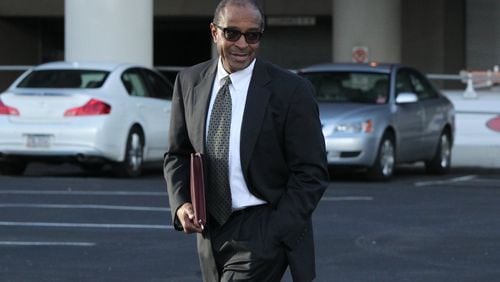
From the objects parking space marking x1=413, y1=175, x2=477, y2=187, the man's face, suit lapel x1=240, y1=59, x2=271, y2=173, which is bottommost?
parking space marking x1=413, y1=175, x2=477, y2=187

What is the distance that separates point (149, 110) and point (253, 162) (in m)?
12.5

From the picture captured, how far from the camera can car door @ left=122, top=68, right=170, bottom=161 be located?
17.2 meters

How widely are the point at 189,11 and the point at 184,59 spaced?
4688 mm

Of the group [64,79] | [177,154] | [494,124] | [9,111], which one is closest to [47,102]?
[9,111]

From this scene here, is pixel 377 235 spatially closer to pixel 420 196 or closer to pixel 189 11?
pixel 420 196

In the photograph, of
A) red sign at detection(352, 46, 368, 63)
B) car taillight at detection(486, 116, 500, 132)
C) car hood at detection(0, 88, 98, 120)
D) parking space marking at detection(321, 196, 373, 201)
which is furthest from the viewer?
red sign at detection(352, 46, 368, 63)

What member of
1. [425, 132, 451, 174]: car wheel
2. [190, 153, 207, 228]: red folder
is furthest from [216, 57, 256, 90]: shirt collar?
[425, 132, 451, 174]: car wheel

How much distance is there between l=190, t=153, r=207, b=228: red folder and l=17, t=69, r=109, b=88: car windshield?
11980 mm

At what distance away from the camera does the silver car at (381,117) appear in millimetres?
16469

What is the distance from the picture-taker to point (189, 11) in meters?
36.8

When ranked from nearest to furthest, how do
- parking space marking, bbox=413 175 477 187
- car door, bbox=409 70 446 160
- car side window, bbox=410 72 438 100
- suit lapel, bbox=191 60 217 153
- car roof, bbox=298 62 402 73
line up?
1. suit lapel, bbox=191 60 217 153
2. parking space marking, bbox=413 175 477 187
3. car roof, bbox=298 62 402 73
4. car door, bbox=409 70 446 160
5. car side window, bbox=410 72 438 100

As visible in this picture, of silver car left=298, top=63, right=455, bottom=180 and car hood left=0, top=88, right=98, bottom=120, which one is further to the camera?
silver car left=298, top=63, right=455, bottom=180

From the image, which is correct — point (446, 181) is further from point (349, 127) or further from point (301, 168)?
point (301, 168)

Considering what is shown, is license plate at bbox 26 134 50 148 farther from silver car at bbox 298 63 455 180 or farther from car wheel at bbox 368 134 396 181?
car wheel at bbox 368 134 396 181
